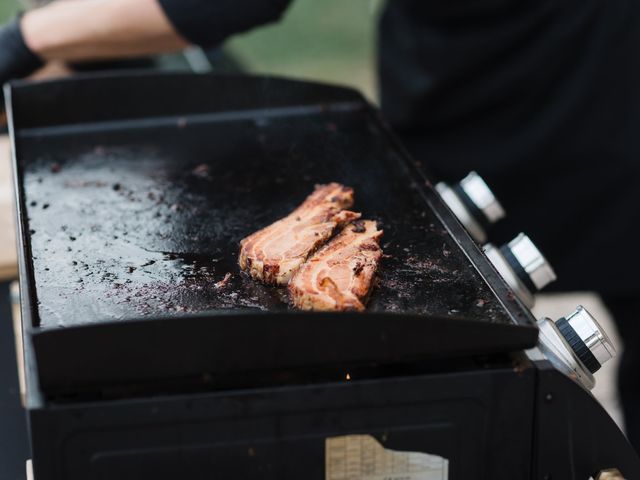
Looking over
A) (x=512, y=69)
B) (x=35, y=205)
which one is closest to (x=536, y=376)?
(x=35, y=205)

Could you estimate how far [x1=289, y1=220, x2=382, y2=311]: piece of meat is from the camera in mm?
1198

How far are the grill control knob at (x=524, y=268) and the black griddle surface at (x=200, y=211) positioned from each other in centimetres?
13

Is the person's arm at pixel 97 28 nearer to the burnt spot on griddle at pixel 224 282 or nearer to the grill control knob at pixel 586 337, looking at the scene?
the burnt spot on griddle at pixel 224 282

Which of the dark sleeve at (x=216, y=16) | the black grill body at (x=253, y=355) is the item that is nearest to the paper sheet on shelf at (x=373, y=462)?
the black grill body at (x=253, y=355)

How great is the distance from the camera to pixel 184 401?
1.06m

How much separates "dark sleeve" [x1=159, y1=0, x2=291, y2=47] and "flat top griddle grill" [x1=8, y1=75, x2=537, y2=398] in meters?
0.12

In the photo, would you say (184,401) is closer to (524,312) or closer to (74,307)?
(74,307)

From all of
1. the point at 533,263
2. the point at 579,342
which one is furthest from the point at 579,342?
the point at 533,263

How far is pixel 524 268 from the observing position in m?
1.48

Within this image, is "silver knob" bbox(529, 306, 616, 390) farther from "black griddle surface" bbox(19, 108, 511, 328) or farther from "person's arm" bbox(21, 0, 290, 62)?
"person's arm" bbox(21, 0, 290, 62)

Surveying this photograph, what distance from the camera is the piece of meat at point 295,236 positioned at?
4.28 ft

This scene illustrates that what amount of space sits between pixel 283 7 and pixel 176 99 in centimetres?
34

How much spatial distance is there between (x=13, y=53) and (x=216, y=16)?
1.62ft

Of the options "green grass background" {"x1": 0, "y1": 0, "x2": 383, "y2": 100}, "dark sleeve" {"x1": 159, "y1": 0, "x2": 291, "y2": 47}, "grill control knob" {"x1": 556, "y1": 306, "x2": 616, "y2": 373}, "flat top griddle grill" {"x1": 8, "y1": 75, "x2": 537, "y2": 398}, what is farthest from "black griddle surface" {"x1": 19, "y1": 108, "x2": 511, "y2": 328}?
"green grass background" {"x1": 0, "y1": 0, "x2": 383, "y2": 100}
